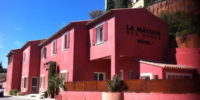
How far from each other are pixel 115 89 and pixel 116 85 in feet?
0.84

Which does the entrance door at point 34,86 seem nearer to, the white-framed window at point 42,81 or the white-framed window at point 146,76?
the white-framed window at point 42,81

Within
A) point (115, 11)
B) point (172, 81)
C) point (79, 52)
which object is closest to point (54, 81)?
point (79, 52)

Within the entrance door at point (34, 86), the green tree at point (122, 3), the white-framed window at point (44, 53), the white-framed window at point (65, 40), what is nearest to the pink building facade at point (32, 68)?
the entrance door at point (34, 86)

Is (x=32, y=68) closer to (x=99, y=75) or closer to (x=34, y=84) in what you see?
(x=34, y=84)

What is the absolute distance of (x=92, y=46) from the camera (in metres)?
24.0

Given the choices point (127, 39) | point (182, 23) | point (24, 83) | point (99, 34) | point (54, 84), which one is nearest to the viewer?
point (127, 39)

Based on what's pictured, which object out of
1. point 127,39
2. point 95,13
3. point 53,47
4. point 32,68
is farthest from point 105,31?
point 95,13

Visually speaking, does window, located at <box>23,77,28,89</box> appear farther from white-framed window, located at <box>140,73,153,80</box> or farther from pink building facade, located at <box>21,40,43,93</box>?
white-framed window, located at <box>140,73,153,80</box>

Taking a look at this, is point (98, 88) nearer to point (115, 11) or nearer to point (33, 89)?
point (115, 11)

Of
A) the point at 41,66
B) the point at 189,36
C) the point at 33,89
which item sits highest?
the point at 189,36

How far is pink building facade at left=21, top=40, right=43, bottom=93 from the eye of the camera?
3506 centimetres

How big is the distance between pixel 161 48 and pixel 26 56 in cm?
2101

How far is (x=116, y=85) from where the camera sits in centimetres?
1614

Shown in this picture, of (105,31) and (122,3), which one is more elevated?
(122,3)
